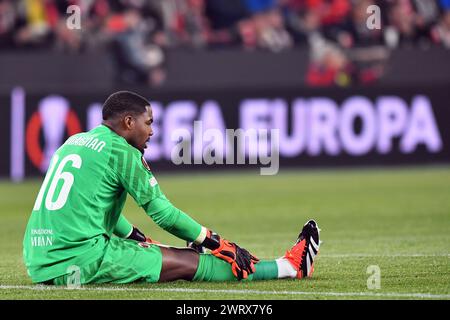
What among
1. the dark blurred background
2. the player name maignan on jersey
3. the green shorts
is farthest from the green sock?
the dark blurred background

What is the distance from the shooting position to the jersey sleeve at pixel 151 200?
7820 mm

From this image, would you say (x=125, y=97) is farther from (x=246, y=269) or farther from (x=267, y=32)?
(x=267, y=32)

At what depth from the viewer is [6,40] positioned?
20719 millimetres

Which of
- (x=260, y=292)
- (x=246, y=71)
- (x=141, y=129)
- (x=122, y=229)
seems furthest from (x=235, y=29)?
(x=260, y=292)

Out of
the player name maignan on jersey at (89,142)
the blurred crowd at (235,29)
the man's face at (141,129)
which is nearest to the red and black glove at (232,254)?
the man's face at (141,129)

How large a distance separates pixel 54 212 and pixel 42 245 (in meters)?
0.25

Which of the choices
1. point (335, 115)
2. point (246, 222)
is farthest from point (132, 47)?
point (246, 222)

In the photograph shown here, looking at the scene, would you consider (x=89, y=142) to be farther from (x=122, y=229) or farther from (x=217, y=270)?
(x=217, y=270)

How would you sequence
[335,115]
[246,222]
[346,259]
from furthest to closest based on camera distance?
1. [335,115]
2. [246,222]
3. [346,259]

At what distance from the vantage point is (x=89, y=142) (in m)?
8.05

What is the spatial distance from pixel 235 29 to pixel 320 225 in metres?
9.40

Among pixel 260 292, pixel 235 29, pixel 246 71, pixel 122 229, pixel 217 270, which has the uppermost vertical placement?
pixel 235 29

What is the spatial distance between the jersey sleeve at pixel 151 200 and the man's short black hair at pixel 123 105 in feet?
1.20

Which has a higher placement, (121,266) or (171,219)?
(171,219)
